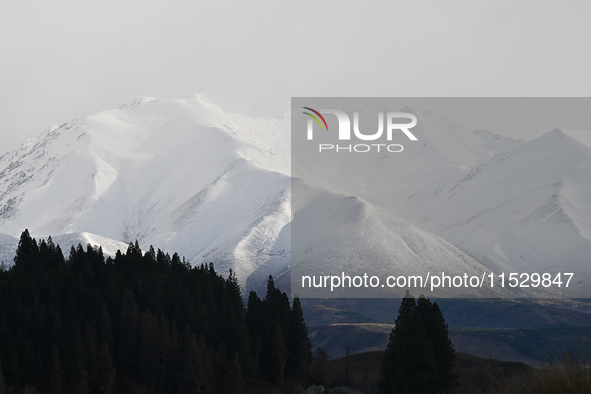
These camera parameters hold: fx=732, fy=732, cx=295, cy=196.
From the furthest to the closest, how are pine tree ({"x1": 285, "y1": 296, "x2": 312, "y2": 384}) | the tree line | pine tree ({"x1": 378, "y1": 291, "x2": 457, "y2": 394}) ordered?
pine tree ({"x1": 285, "y1": 296, "x2": 312, "y2": 384}) < the tree line < pine tree ({"x1": 378, "y1": 291, "x2": 457, "y2": 394})

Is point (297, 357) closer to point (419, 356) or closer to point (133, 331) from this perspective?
point (133, 331)

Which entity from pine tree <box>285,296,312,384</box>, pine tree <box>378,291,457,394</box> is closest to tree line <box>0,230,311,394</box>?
pine tree <box>285,296,312,384</box>

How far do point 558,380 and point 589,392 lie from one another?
71 centimetres

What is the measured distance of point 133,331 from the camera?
7656cm

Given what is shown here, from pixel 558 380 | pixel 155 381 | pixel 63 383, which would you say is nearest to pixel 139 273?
pixel 155 381

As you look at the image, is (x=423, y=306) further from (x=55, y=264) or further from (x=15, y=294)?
(x=55, y=264)

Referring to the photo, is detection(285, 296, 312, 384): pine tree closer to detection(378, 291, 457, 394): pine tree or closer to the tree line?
the tree line

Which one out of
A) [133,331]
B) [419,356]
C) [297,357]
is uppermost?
[133,331]

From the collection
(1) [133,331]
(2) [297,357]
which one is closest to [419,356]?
(1) [133,331]

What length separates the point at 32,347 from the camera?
68188 millimetres

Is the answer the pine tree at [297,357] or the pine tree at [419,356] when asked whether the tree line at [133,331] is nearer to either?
the pine tree at [297,357]

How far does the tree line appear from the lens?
67.8 metres

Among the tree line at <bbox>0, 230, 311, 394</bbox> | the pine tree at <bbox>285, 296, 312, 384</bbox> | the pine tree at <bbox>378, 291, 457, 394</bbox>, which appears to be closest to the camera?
the pine tree at <bbox>378, 291, 457, 394</bbox>

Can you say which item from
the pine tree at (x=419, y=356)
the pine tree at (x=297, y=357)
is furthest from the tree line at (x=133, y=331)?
the pine tree at (x=419, y=356)
